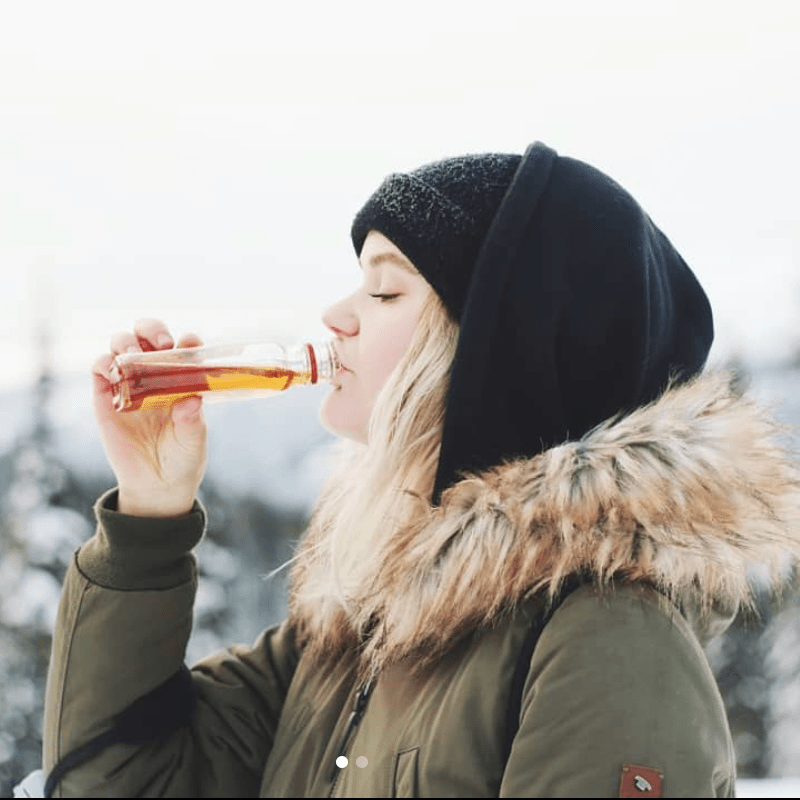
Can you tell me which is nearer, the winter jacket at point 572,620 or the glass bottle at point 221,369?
the winter jacket at point 572,620

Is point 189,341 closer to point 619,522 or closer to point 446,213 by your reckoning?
point 446,213

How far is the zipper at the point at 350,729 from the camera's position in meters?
1.34

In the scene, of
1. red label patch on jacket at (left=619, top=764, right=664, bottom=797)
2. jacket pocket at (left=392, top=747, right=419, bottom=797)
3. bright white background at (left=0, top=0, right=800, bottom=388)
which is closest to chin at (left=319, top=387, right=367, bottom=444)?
jacket pocket at (left=392, top=747, right=419, bottom=797)

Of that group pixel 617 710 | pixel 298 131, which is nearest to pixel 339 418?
pixel 617 710

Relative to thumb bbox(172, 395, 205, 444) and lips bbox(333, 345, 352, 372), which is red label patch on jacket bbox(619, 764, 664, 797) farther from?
thumb bbox(172, 395, 205, 444)

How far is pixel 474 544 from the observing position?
1211 mm

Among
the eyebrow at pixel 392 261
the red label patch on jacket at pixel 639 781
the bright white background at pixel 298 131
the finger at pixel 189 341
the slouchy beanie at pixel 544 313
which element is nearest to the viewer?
the red label patch on jacket at pixel 639 781

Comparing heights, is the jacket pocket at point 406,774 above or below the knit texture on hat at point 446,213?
below

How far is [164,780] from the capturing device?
1580mm

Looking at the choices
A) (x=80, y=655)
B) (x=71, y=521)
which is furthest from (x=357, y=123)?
(x=80, y=655)

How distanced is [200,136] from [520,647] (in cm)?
1853

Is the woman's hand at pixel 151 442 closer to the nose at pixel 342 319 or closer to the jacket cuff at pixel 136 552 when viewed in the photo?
the jacket cuff at pixel 136 552

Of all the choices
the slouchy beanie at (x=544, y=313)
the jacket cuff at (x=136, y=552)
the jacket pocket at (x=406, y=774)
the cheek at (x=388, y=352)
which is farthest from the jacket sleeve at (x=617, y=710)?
the jacket cuff at (x=136, y=552)

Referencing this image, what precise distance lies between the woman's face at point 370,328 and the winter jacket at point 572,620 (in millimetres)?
211
